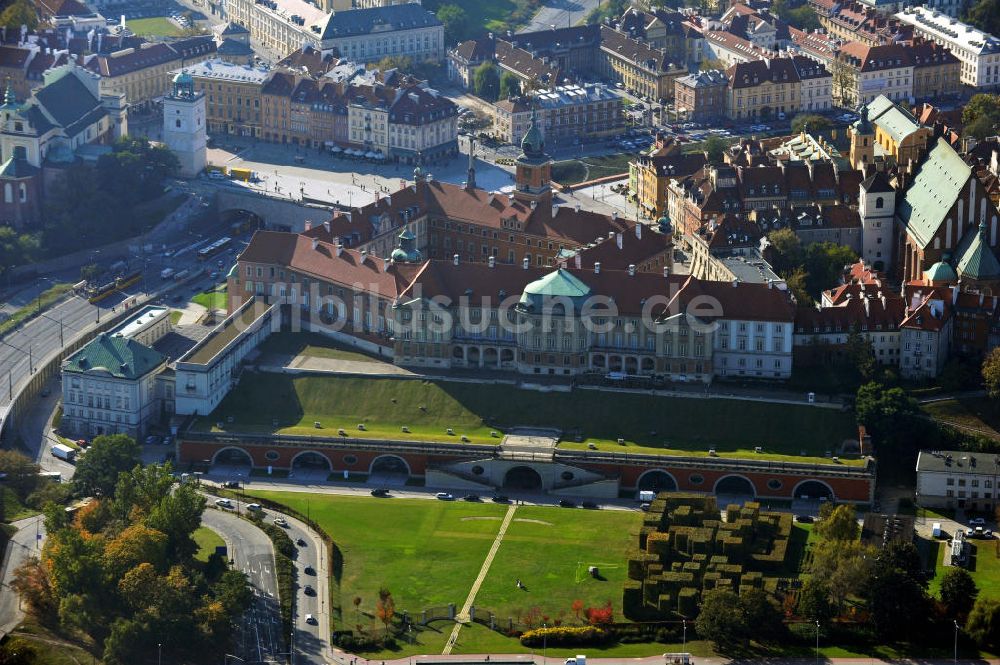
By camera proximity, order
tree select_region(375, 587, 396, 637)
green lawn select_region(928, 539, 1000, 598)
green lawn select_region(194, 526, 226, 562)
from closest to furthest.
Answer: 1. tree select_region(375, 587, 396, 637)
2. green lawn select_region(928, 539, 1000, 598)
3. green lawn select_region(194, 526, 226, 562)

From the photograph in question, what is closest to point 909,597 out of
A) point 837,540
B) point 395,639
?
point 837,540

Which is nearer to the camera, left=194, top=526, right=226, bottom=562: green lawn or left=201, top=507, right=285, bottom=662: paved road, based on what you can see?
left=201, top=507, right=285, bottom=662: paved road

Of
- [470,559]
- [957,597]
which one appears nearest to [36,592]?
[470,559]

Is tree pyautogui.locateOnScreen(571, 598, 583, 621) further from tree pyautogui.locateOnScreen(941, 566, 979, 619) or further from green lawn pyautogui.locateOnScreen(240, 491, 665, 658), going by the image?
tree pyautogui.locateOnScreen(941, 566, 979, 619)

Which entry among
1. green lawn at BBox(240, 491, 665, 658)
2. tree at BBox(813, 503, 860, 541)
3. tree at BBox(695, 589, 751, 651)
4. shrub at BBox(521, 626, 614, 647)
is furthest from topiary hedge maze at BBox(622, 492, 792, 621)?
shrub at BBox(521, 626, 614, 647)

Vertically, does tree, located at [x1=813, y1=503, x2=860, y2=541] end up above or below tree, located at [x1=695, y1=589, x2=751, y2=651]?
above

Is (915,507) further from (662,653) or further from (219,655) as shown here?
(219,655)
